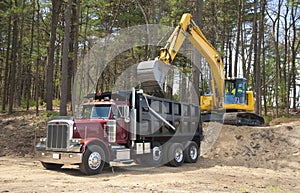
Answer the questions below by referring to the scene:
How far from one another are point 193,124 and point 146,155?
10.4 ft

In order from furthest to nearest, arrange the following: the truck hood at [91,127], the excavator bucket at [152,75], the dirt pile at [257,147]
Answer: the dirt pile at [257,147]
the excavator bucket at [152,75]
the truck hood at [91,127]

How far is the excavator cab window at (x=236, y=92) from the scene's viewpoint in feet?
63.7

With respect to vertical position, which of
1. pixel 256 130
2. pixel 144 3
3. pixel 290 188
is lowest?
pixel 290 188

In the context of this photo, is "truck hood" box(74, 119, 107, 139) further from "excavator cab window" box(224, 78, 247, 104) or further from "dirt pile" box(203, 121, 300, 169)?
"excavator cab window" box(224, 78, 247, 104)

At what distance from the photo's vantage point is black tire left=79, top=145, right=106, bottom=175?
10.8 meters

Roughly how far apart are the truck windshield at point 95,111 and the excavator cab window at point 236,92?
940cm

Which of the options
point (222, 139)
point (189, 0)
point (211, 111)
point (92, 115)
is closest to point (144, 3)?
point (189, 0)

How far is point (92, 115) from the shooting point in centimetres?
1230

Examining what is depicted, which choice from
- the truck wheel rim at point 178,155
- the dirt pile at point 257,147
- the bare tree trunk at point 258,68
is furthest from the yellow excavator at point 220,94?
the truck wheel rim at point 178,155

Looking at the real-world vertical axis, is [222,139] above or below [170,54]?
below

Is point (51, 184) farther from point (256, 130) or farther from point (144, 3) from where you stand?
point (144, 3)

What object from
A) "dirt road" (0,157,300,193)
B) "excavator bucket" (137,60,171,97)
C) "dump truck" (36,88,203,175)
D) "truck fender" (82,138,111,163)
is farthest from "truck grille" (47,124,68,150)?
"excavator bucket" (137,60,171,97)

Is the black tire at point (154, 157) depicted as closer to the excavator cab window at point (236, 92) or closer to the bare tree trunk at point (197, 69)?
the excavator cab window at point (236, 92)

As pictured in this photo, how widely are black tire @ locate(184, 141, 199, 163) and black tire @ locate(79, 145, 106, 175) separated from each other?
4395 mm
